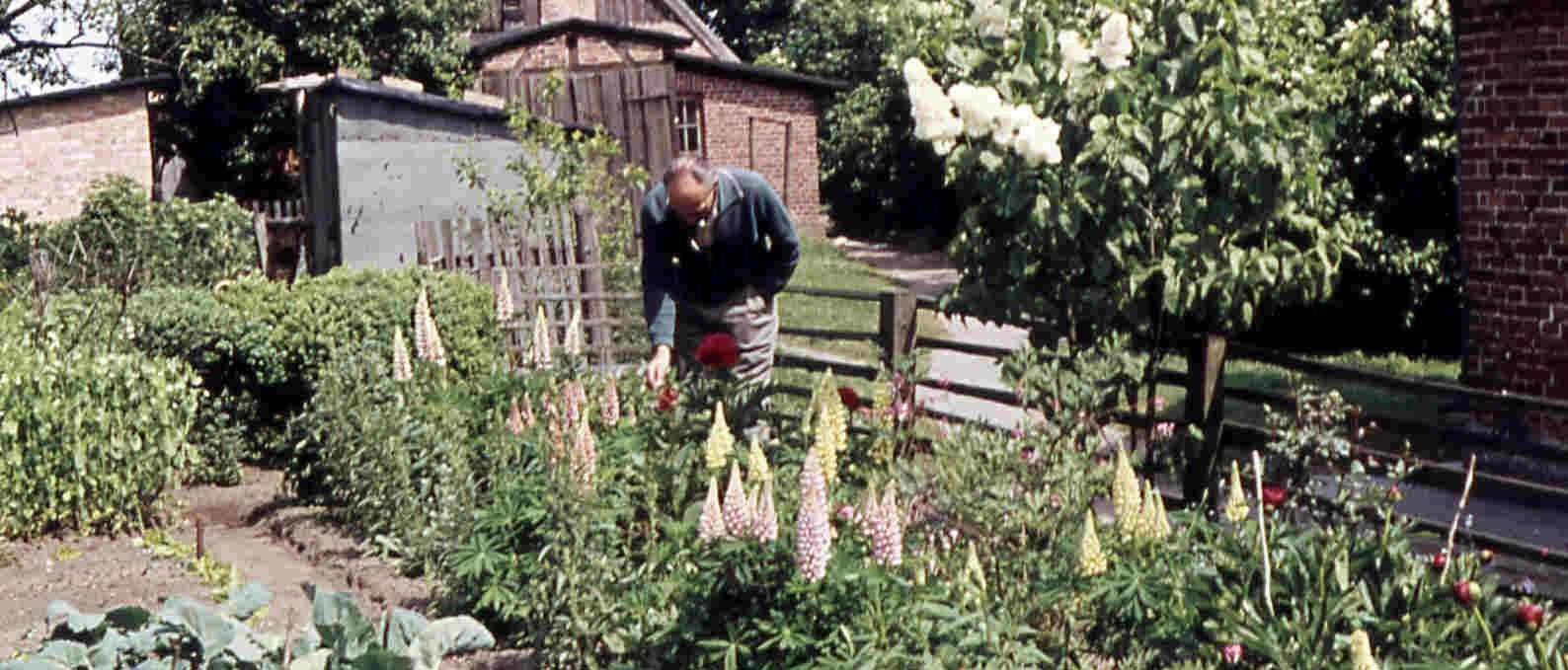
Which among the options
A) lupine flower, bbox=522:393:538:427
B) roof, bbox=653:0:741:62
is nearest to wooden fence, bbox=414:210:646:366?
lupine flower, bbox=522:393:538:427

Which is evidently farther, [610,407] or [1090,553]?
[610,407]

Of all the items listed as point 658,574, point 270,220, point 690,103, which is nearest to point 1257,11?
point 658,574

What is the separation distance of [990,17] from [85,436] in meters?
4.28

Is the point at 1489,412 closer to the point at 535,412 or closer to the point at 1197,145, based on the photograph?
the point at 1197,145

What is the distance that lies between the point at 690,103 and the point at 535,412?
24.1 metres

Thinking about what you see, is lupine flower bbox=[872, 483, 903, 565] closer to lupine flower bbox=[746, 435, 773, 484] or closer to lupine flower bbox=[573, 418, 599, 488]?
lupine flower bbox=[746, 435, 773, 484]

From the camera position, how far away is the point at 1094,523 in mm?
4625

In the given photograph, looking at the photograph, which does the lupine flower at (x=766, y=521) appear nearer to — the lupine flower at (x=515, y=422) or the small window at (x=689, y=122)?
the lupine flower at (x=515, y=422)

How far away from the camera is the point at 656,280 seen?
6953mm

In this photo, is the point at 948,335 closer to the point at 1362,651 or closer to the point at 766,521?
the point at 766,521

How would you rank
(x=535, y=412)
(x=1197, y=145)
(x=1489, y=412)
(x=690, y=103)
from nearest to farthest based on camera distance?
(x=1197, y=145) < (x=535, y=412) < (x=1489, y=412) < (x=690, y=103)

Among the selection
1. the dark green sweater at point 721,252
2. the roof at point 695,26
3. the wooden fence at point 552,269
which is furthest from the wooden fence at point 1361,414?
the roof at point 695,26

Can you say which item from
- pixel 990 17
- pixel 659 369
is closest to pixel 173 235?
pixel 659 369

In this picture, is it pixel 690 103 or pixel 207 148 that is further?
pixel 690 103
